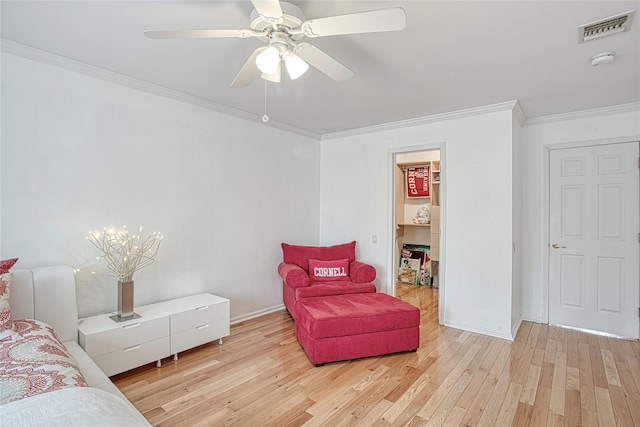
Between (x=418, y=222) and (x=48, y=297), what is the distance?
202 inches

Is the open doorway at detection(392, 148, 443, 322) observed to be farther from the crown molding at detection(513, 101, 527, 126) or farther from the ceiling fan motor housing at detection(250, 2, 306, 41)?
the ceiling fan motor housing at detection(250, 2, 306, 41)

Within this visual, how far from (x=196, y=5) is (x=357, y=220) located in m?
3.23

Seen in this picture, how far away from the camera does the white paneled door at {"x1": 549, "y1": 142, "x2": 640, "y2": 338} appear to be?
3416mm

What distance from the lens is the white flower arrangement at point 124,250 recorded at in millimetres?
2664

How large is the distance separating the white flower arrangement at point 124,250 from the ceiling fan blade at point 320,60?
2.17 meters

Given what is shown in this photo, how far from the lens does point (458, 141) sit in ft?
12.1

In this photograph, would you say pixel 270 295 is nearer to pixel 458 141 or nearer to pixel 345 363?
pixel 345 363

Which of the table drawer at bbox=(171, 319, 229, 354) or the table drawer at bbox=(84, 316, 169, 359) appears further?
the table drawer at bbox=(171, 319, 229, 354)

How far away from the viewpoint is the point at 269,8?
1429 mm

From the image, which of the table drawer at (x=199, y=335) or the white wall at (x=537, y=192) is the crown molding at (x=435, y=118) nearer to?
the white wall at (x=537, y=192)

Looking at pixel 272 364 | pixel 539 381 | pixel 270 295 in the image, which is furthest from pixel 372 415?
pixel 270 295

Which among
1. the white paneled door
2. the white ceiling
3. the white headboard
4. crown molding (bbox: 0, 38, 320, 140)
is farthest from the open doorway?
the white headboard

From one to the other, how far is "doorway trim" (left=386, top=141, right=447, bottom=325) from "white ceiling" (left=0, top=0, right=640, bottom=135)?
58 cm

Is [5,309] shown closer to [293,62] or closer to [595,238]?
[293,62]
